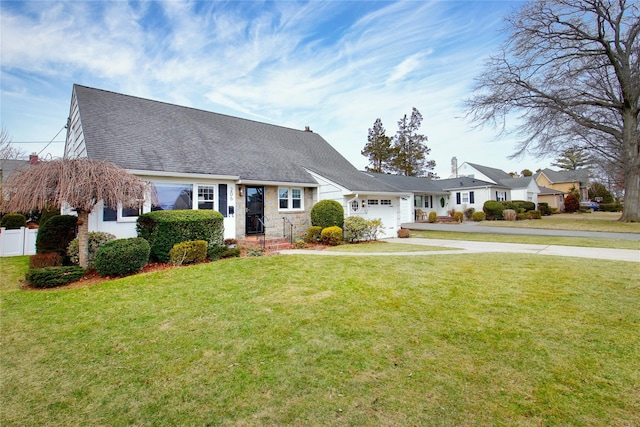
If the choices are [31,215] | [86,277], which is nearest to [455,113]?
[86,277]

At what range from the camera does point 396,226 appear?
1623 cm

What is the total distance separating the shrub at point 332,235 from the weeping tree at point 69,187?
23.2 ft

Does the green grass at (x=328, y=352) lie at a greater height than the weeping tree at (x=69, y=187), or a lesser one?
lesser

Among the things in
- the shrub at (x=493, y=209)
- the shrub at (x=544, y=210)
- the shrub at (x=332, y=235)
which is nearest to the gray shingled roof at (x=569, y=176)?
the shrub at (x=544, y=210)

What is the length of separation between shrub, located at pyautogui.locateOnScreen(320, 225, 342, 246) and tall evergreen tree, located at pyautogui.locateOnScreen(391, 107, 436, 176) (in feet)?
108

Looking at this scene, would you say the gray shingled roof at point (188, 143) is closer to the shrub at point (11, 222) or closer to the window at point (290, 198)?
the window at point (290, 198)

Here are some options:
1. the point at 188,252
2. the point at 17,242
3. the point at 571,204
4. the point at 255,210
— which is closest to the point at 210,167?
the point at 255,210

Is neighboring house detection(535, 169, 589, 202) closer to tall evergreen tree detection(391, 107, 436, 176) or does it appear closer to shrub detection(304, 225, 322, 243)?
tall evergreen tree detection(391, 107, 436, 176)

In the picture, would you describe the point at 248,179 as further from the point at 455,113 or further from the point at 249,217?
the point at 455,113

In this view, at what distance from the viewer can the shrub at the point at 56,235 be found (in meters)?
9.73

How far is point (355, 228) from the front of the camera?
1311 cm

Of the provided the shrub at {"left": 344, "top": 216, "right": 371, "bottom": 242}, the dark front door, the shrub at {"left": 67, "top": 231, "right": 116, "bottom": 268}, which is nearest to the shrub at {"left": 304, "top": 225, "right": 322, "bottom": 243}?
the shrub at {"left": 344, "top": 216, "right": 371, "bottom": 242}

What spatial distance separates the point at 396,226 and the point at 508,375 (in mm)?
13354

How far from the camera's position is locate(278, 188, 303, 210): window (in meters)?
13.9
